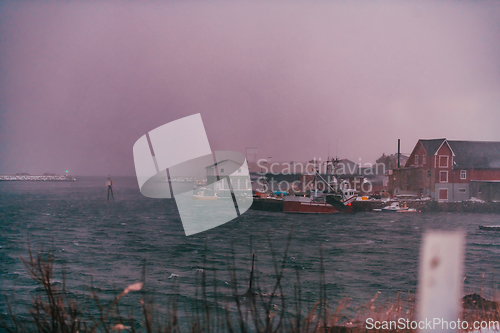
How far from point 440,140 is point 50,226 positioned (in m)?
43.8

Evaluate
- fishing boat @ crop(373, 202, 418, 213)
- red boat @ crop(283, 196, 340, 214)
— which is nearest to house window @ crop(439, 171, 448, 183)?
fishing boat @ crop(373, 202, 418, 213)

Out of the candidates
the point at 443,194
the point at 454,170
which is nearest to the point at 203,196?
the point at 443,194

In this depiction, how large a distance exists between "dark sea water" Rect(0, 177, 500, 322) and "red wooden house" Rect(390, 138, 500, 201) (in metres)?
6.81

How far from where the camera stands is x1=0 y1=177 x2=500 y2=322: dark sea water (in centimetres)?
1395

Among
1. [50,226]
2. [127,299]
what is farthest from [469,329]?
[50,226]

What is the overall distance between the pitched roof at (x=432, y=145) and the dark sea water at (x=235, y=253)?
908cm

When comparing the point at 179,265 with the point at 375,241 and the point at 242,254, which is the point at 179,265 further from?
the point at 375,241

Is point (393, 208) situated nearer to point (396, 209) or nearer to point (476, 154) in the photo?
point (396, 209)

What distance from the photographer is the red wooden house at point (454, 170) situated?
47.8 m

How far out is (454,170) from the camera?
4788 centimetres

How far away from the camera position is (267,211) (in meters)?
56.2

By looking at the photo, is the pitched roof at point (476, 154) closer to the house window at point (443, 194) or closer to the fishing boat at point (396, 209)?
the house window at point (443, 194)

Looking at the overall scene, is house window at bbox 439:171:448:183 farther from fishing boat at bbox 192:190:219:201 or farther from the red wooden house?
fishing boat at bbox 192:190:219:201

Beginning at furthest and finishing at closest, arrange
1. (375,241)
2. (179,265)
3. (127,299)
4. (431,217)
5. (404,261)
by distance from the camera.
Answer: (431,217), (375,241), (404,261), (179,265), (127,299)
